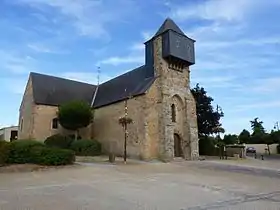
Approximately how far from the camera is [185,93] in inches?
1181

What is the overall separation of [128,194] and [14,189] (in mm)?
3884

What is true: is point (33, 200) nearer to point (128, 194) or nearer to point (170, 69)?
point (128, 194)

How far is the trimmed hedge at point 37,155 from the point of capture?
57.3 feet

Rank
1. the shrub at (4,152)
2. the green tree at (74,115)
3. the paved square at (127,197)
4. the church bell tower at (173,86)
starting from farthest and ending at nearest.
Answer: the green tree at (74,115)
the church bell tower at (173,86)
the shrub at (4,152)
the paved square at (127,197)

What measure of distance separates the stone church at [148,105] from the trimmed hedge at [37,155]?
922 cm

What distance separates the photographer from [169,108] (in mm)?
27703

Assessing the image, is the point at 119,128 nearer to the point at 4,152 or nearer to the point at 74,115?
the point at 74,115

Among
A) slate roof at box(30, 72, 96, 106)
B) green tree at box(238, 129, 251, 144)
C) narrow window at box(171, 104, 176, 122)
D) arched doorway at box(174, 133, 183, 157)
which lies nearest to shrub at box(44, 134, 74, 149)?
slate roof at box(30, 72, 96, 106)

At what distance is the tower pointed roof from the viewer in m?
29.1

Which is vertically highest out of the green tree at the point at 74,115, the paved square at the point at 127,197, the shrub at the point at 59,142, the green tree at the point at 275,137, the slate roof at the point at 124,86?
the slate roof at the point at 124,86

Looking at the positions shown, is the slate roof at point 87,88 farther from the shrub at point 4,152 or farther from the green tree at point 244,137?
the green tree at point 244,137

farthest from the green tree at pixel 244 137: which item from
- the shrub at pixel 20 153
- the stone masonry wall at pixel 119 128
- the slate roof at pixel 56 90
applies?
the shrub at pixel 20 153

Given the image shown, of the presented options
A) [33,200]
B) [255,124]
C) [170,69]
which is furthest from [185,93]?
[255,124]

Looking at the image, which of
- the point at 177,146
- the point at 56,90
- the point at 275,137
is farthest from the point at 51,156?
the point at 275,137
